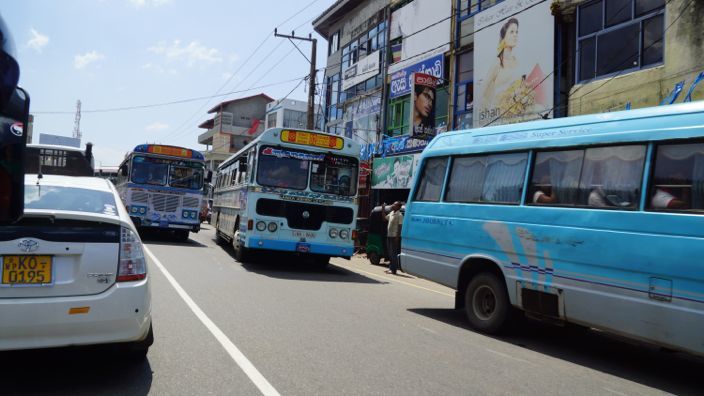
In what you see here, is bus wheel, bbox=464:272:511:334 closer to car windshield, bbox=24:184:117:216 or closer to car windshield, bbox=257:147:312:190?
car windshield, bbox=24:184:117:216

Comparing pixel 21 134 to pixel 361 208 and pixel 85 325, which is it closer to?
pixel 85 325

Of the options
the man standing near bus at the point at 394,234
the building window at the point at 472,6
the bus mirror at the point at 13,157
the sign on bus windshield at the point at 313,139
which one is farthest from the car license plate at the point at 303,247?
the building window at the point at 472,6

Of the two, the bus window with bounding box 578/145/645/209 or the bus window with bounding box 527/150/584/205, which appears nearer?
the bus window with bounding box 578/145/645/209

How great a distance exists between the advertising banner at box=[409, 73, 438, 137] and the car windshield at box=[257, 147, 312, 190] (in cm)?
825

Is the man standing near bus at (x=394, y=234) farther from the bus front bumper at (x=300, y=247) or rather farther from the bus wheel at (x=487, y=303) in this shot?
the bus wheel at (x=487, y=303)

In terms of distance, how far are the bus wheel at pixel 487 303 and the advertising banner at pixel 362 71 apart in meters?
19.4

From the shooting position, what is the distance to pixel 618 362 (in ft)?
20.0

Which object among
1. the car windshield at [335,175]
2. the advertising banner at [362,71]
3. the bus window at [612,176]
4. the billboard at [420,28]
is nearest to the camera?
the bus window at [612,176]

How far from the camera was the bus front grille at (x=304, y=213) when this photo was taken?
12156 mm

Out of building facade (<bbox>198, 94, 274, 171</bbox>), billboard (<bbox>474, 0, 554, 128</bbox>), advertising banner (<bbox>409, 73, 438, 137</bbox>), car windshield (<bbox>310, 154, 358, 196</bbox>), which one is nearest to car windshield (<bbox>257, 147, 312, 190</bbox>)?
car windshield (<bbox>310, 154, 358, 196</bbox>)

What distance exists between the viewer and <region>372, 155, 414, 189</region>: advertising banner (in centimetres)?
2083

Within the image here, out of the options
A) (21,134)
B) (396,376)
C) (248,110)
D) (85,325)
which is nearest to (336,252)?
(396,376)

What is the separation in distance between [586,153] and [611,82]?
8615 mm

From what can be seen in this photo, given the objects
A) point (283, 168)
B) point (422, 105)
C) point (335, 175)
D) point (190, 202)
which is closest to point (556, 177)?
point (335, 175)
